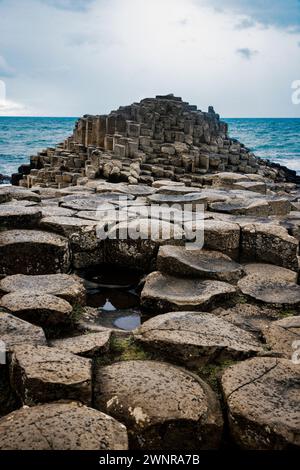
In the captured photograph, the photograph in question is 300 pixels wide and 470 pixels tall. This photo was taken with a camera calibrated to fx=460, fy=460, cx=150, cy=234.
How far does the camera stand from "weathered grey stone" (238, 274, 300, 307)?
3615 mm

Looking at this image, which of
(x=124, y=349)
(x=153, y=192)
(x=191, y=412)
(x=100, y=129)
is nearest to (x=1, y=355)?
(x=124, y=349)

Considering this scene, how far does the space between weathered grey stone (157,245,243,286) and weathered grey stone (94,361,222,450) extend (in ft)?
5.22

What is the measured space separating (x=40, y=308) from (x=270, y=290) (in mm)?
1875

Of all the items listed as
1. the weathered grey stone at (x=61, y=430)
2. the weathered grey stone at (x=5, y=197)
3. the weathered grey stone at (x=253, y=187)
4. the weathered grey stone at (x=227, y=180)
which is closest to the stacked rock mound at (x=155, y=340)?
the weathered grey stone at (x=61, y=430)

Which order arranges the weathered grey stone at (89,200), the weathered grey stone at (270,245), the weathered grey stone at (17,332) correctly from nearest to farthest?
1. the weathered grey stone at (17,332)
2. the weathered grey stone at (270,245)
3. the weathered grey stone at (89,200)

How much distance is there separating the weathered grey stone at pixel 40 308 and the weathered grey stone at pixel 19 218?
1559 mm

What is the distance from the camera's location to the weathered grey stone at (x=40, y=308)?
3.05 m

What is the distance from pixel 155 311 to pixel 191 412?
4.80 feet

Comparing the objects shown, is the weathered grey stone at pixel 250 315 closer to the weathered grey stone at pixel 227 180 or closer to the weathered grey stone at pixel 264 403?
the weathered grey stone at pixel 264 403

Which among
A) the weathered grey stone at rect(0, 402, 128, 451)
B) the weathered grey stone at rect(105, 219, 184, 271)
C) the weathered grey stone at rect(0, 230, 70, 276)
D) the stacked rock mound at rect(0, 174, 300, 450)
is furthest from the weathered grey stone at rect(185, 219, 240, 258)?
the weathered grey stone at rect(0, 402, 128, 451)

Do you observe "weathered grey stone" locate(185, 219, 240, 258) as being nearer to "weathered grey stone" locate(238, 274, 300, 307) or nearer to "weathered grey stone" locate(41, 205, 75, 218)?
"weathered grey stone" locate(238, 274, 300, 307)
